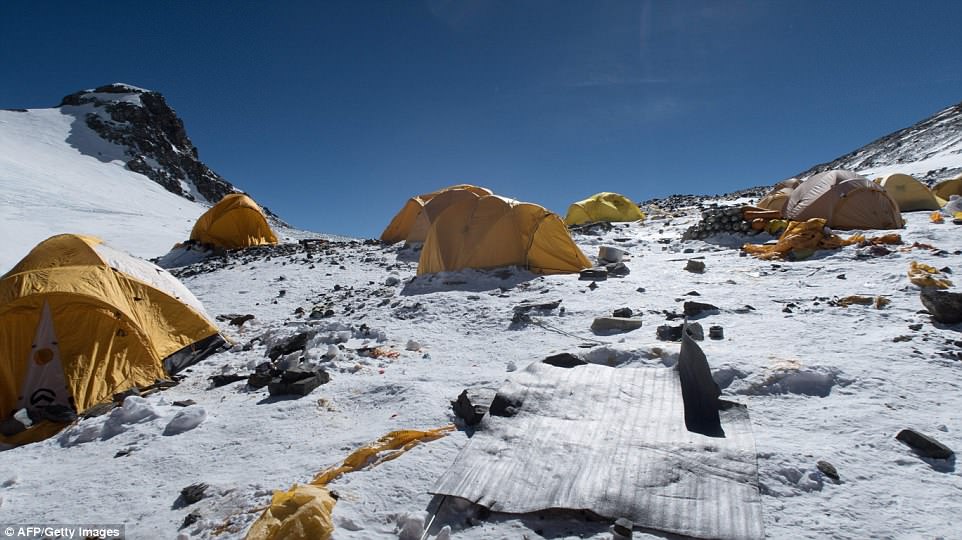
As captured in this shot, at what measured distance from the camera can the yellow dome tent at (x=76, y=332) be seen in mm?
5203

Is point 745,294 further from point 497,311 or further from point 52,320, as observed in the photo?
point 52,320

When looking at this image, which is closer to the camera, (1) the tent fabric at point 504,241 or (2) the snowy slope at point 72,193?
(1) the tent fabric at point 504,241

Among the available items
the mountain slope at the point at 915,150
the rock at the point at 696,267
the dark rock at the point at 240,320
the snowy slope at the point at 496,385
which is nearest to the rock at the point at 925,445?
the snowy slope at the point at 496,385

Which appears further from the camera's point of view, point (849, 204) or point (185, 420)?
point (849, 204)

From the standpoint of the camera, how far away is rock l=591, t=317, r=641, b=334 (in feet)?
21.8

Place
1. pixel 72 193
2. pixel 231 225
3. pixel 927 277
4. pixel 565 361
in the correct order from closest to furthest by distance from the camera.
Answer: pixel 565 361, pixel 927 277, pixel 231 225, pixel 72 193

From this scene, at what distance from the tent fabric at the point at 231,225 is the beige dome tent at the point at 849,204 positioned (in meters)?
20.7

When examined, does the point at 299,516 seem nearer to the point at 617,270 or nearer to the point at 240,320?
the point at 240,320

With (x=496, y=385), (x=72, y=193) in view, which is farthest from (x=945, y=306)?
(x=72, y=193)

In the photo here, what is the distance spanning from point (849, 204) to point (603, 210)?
1093 cm

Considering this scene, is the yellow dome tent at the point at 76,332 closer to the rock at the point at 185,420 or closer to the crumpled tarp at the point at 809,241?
the rock at the point at 185,420

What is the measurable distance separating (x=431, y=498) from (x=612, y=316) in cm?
461

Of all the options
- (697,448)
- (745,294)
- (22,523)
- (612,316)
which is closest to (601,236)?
(745,294)

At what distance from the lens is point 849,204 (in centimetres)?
1344
